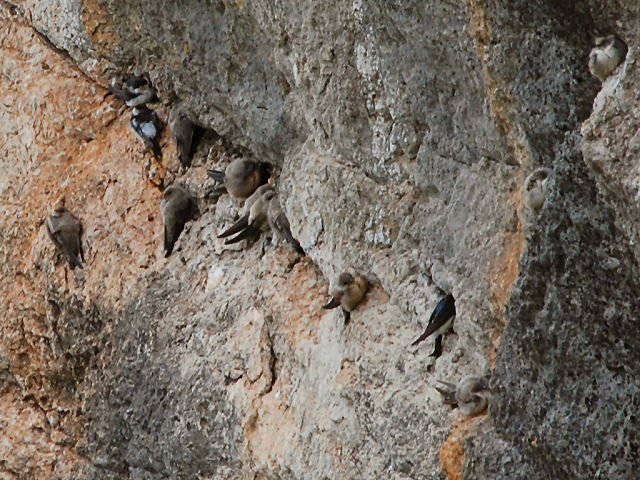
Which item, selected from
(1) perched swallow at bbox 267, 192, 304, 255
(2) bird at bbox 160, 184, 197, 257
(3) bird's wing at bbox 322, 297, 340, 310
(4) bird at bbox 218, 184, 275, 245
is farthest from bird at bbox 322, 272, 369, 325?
(2) bird at bbox 160, 184, 197, 257

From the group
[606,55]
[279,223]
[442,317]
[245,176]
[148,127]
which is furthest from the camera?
[148,127]

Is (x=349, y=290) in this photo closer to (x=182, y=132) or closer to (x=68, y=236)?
(x=182, y=132)

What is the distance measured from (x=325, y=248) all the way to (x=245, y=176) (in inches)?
44.3

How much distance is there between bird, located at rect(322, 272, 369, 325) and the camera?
6.00 metres

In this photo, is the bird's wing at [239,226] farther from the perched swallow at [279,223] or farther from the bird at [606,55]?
the bird at [606,55]

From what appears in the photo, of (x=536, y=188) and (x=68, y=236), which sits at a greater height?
(x=536, y=188)

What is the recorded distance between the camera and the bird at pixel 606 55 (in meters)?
4.07

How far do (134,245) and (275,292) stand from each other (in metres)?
1.38

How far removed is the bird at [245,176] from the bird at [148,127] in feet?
2.71

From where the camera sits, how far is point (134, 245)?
789 centimetres

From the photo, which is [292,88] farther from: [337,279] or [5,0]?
[5,0]

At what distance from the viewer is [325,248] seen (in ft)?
20.9

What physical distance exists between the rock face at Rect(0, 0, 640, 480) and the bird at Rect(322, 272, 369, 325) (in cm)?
6

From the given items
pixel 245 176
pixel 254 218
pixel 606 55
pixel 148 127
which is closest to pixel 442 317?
pixel 606 55
